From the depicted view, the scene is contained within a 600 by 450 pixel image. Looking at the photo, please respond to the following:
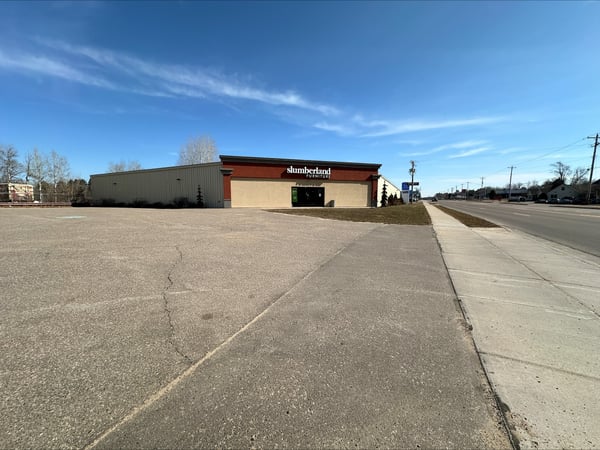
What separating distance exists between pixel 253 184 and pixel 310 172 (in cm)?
718

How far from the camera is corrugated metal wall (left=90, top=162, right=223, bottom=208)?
98.7ft

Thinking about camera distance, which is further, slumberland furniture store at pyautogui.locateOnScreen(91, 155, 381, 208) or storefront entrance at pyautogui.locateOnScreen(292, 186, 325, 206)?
storefront entrance at pyautogui.locateOnScreen(292, 186, 325, 206)

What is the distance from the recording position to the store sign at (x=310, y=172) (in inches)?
1259

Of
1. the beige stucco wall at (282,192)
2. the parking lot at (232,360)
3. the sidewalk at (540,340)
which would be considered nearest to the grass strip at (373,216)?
the beige stucco wall at (282,192)

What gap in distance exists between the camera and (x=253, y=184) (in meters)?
30.7

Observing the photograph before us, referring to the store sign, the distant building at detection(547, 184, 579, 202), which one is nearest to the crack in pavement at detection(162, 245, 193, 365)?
the store sign

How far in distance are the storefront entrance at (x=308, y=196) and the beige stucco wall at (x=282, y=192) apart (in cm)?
49

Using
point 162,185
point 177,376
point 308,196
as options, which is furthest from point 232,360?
point 162,185

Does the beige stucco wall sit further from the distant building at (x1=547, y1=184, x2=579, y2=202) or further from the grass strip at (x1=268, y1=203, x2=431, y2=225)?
the distant building at (x1=547, y1=184, x2=579, y2=202)

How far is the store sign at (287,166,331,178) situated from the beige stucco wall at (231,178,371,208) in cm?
78

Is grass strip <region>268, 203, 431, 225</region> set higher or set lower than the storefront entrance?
lower

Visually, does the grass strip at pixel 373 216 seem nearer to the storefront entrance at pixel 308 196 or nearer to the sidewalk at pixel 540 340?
the storefront entrance at pixel 308 196

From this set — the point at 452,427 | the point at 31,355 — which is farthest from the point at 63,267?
the point at 452,427

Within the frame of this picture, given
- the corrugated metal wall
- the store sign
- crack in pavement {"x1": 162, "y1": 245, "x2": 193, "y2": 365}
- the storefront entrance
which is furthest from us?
the storefront entrance
